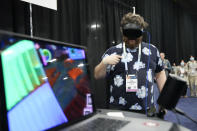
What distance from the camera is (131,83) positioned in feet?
3.86

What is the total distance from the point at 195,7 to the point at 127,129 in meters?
10.5

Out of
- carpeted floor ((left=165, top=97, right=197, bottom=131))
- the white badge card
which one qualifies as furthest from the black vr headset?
carpeted floor ((left=165, top=97, right=197, bottom=131))

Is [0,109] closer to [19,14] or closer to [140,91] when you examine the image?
[140,91]

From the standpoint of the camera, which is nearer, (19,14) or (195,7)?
(19,14)

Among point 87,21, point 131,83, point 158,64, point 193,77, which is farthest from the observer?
point 193,77

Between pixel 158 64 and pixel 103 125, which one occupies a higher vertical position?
pixel 158 64

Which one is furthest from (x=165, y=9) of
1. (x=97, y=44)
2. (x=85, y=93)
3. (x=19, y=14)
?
(x=85, y=93)

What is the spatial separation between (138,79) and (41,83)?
0.76 metres

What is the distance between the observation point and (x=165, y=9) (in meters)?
7.64

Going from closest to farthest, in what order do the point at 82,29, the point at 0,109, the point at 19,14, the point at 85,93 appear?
1. the point at 0,109
2. the point at 85,93
3. the point at 19,14
4. the point at 82,29

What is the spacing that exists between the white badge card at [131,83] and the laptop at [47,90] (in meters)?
0.46

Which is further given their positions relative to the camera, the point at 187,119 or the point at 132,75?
the point at 187,119

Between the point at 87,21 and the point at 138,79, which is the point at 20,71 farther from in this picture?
the point at 87,21

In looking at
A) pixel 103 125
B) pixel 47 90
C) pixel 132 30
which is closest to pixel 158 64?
pixel 132 30
